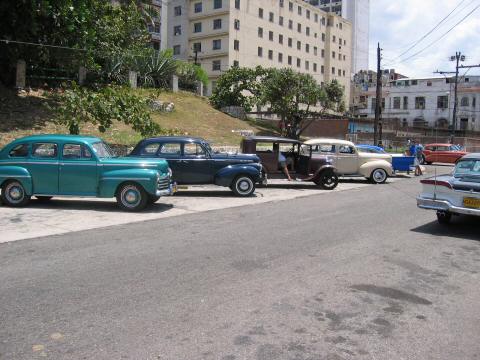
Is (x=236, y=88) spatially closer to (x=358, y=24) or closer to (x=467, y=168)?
(x=467, y=168)

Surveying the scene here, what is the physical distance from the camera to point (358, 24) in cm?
10444

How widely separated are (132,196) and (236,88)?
125ft

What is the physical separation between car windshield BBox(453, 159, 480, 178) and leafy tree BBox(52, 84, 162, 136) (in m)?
13.4

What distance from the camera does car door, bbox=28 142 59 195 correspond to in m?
11.3

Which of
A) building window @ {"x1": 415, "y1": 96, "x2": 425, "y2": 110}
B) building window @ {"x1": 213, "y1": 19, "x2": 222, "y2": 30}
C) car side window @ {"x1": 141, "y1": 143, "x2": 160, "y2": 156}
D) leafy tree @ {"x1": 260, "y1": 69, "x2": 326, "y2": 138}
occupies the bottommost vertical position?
car side window @ {"x1": 141, "y1": 143, "x2": 160, "y2": 156}

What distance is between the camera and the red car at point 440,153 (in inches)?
1294

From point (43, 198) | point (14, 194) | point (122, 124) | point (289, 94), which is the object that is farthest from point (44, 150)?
point (289, 94)

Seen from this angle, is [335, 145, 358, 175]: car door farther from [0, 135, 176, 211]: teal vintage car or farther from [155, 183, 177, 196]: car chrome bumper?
[0, 135, 176, 211]: teal vintage car

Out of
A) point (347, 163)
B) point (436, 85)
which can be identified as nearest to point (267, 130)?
point (347, 163)

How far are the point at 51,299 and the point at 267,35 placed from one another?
238 feet

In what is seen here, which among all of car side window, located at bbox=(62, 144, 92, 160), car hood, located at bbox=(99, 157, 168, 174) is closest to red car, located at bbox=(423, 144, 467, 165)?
car hood, located at bbox=(99, 157, 168, 174)

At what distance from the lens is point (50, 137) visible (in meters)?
11.5

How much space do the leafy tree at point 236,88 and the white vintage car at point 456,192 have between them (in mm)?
Result: 37645

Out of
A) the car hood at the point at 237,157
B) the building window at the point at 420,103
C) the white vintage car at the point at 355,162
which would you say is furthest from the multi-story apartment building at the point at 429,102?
the car hood at the point at 237,157
